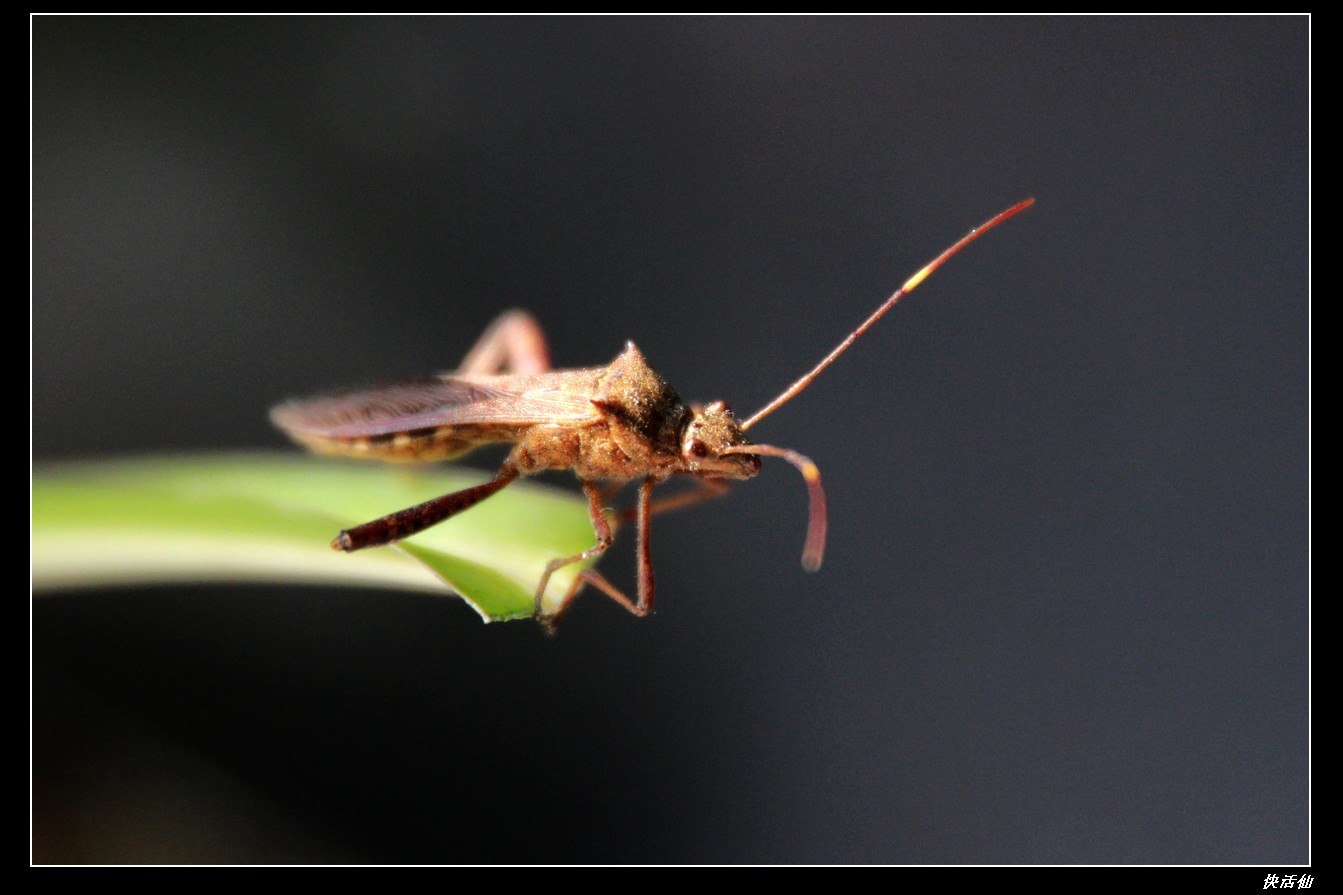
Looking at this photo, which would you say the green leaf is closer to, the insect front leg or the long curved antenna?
the insect front leg

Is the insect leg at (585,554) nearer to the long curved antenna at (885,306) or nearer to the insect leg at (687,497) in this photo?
the insect leg at (687,497)

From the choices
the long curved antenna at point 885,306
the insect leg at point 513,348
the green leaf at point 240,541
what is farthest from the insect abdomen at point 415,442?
the long curved antenna at point 885,306

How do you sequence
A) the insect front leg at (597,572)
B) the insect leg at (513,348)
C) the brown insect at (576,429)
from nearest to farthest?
the insect front leg at (597,572), the brown insect at (576,429), the insect leg at (513,348)

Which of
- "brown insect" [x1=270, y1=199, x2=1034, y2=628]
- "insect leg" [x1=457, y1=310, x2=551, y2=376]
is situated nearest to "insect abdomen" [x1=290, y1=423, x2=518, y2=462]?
"brown insect" [x1=270, y1=199, x2=1034, y2=628]

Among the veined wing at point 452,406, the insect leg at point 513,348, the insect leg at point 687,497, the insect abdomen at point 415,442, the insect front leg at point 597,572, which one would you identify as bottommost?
the insect front leg at point 597,572

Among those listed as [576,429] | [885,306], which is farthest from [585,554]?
[885,306]

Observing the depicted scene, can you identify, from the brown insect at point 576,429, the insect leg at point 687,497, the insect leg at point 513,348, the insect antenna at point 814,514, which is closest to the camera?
the insect antenna at point 814,514

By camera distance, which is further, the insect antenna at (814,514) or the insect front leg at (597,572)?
the insect antenna at (814,514)

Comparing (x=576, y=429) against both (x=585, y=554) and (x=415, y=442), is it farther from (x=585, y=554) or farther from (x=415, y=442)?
(x=585, y=554)
